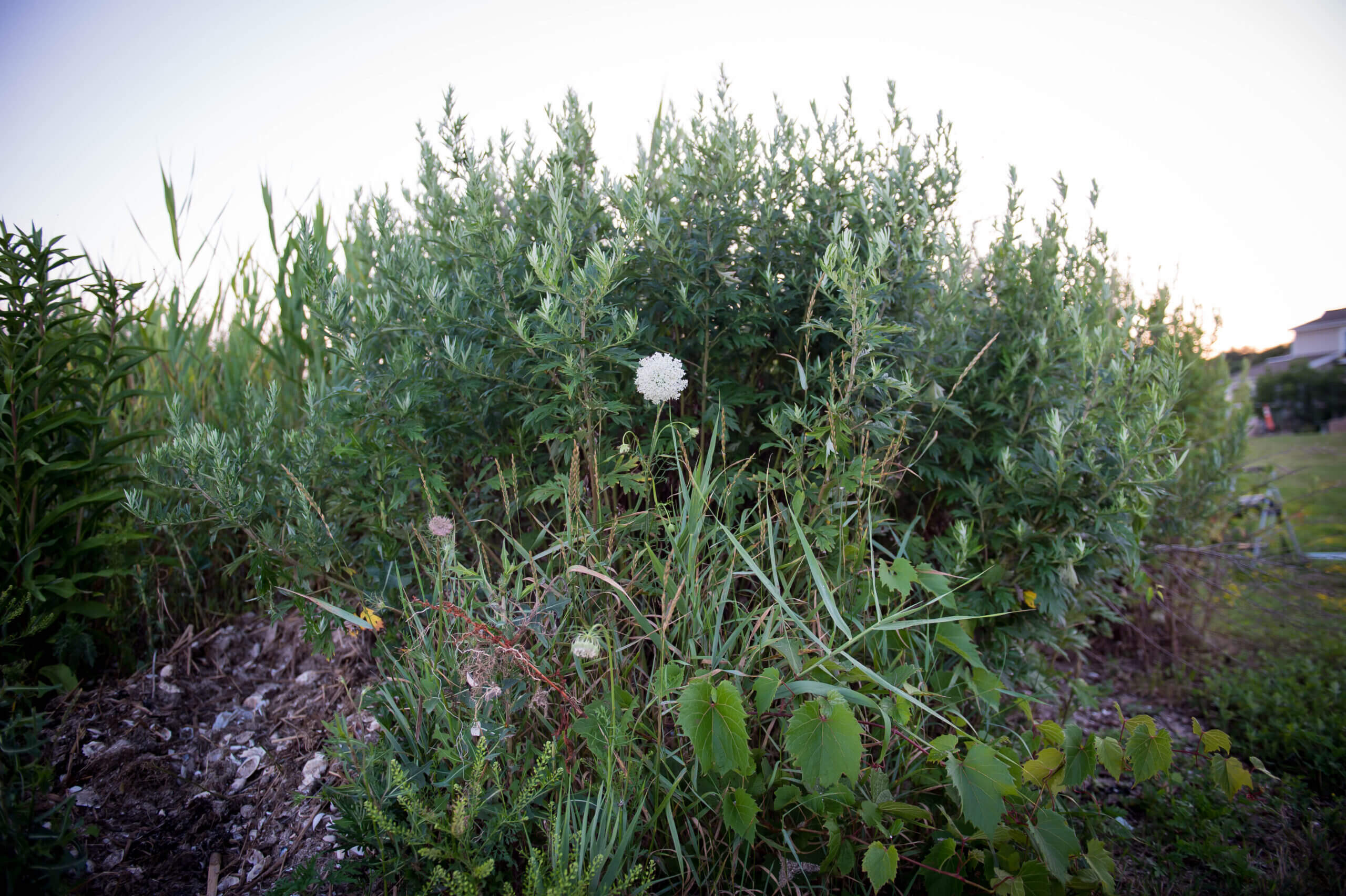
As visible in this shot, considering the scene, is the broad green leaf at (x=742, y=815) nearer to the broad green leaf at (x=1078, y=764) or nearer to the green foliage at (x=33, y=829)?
the broad green leaf at (x=1078, y=764)

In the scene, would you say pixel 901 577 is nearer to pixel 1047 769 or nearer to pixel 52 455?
pixel 1047 769

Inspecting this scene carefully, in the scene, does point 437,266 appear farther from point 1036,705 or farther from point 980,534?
point 1036,705

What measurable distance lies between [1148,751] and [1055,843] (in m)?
0.34

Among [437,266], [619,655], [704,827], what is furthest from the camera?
[437,266]

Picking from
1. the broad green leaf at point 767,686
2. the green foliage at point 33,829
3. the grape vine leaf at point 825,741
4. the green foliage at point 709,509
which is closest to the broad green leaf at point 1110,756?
the green foliage at point 709,509

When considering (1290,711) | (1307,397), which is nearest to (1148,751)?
(1290,711)

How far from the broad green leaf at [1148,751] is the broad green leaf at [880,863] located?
26.1 inches

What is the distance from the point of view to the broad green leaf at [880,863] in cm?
119

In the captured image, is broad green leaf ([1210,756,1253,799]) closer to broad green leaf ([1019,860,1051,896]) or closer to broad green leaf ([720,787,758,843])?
broad green leaf ([1019,860,1051,896])

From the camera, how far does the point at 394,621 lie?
200 cm

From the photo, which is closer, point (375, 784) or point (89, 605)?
point (375, 784)

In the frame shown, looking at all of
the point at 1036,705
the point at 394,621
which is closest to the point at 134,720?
the point at 394,621

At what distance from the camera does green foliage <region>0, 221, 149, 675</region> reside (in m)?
1.92

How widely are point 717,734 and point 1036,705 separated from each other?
6.58 feet
